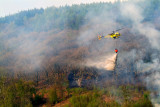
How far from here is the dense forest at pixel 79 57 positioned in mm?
30094

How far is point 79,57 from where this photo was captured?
6656 cm

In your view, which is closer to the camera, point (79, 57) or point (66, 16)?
point (79, 57)

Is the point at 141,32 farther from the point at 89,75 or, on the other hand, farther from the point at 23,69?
the point at 23,69

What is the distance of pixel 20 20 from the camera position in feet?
392

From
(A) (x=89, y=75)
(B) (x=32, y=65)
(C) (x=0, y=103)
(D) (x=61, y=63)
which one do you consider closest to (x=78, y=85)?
(A) (x=89, y=75)

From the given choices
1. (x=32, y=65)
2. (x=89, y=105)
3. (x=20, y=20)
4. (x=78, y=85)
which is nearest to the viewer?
(x=89, y=105)

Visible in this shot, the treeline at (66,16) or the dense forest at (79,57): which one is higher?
the treeline at (66,16)

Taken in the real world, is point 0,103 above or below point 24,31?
below

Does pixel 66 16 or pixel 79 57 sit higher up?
pixel 66 16

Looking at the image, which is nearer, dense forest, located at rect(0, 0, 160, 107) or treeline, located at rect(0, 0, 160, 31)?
dense forest, located at rect(0, 0, 160, 107)

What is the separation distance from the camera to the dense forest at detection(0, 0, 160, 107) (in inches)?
1185

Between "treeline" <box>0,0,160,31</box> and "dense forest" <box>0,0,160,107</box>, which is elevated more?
"treeline" <box>0,0,160,31</box>

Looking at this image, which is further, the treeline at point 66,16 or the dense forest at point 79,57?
the treeline at point 66,16

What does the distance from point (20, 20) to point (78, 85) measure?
95.2m
